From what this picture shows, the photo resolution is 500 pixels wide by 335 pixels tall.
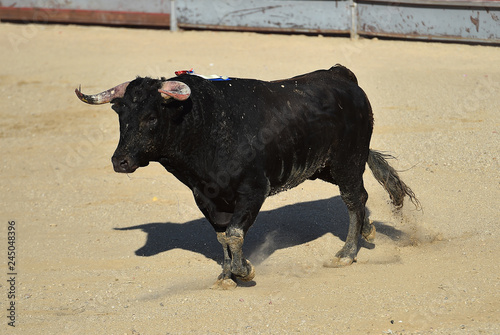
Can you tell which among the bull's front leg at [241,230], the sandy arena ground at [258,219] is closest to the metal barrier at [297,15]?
the sandy arena ground at [258,219]

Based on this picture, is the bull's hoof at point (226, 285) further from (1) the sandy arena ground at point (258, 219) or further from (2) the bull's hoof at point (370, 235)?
(2) the bull's hoof at point (370, 235)

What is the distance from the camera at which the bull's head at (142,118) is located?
6270 millimetres

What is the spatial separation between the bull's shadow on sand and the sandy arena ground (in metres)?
0.03

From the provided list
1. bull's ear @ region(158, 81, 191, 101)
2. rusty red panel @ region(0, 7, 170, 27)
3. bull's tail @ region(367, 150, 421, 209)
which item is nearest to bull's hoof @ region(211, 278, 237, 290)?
bull's ear @ region(158, 81, 191, 101)

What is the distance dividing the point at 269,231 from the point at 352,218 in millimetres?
1200

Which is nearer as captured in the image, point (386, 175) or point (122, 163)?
point (122, 163)

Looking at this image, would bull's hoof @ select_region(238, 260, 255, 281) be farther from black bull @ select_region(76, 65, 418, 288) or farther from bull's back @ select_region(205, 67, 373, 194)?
bull's back @ select_region(205, 67, 373, 194)

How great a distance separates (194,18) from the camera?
52.6 feet

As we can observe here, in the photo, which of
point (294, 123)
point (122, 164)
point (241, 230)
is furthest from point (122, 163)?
point (294, 123)

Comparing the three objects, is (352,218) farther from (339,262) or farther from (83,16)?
(83,16)

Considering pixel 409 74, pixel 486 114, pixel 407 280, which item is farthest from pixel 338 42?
pixel 407 280

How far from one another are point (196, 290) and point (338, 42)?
8.95 metres

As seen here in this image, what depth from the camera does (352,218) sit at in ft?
25.1

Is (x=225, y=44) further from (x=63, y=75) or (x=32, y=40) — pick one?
(x=32, y=40)
